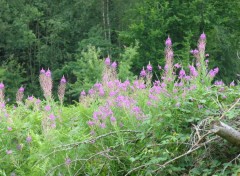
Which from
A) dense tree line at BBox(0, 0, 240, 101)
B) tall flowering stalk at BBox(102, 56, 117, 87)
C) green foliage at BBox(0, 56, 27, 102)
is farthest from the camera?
green foliage at BBox(0, 56, 27, 102)

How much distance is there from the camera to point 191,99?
3.53 meters

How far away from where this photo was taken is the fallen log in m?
3.02

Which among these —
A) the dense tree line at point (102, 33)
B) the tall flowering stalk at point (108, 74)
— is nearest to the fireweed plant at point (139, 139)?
the tall flowering stalk at point (108, 74)

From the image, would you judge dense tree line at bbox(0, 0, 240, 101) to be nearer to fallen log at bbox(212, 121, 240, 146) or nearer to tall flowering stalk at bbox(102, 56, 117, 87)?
tall flowering stalk at bbox(102, 56, 117, 87)

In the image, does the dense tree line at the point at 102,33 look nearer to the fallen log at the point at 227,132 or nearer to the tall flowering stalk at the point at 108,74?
the tall flowering stalk at the point at 108,74

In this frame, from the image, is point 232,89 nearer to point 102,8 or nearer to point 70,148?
point 70,148

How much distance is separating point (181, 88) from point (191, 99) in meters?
0.23

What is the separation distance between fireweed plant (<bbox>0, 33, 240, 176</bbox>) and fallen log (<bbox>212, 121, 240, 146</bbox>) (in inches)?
5.4

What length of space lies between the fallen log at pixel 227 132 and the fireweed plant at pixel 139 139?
136mm

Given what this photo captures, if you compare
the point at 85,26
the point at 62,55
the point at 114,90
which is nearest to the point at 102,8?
the point at 85,26

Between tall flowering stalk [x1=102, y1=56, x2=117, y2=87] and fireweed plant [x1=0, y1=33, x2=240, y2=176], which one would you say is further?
tall flowering stalk [x1=102, y1=56, x2=117, y2=87]

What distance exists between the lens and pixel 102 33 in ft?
90.9

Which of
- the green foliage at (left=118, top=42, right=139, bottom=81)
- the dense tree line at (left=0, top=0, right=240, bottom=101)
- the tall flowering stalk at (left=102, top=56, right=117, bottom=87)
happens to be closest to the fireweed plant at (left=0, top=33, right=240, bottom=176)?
the tall flowering stalk at (left=102, top=56, right=117, bottom=87)

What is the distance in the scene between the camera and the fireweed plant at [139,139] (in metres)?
3.32
